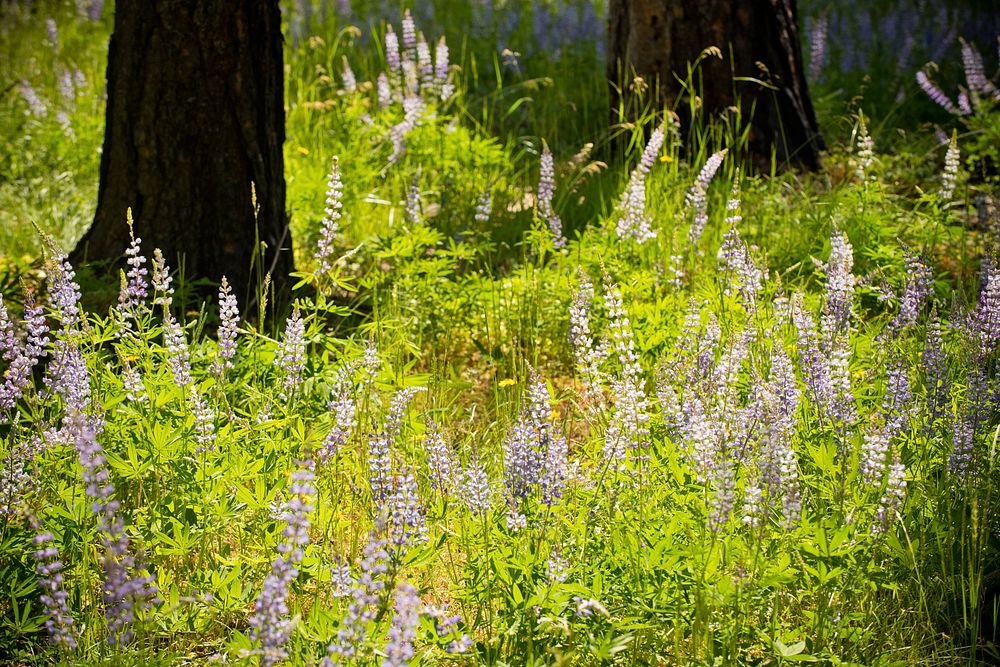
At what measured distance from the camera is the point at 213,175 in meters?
4.68

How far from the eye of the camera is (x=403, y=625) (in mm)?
2283

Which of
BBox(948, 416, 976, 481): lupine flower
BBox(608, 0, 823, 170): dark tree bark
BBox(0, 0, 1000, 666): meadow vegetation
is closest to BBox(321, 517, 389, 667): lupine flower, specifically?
BBox(0, 0, 1000, 666): meadow vegetation

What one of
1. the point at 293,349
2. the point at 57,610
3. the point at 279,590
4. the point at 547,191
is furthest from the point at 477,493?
the point at 547,191

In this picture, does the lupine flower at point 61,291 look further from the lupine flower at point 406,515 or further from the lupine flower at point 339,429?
the lupine flower at point 406,515

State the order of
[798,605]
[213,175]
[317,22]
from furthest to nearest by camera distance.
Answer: [317,22], [213,175], [798,605]

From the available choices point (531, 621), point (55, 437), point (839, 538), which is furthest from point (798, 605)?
point (55, 437)

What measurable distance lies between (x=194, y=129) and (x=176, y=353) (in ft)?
5.66

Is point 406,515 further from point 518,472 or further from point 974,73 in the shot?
point 974,73

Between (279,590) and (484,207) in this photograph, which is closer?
(279,590)

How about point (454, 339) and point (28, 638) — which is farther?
point (454, 339)

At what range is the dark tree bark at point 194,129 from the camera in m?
4.57

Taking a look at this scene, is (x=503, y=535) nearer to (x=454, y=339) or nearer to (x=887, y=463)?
(x=887, y=463)

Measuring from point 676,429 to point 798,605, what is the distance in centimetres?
64

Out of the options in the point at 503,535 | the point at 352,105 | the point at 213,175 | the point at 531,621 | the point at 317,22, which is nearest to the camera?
the point at 531,621
